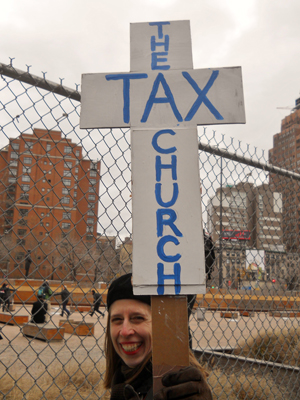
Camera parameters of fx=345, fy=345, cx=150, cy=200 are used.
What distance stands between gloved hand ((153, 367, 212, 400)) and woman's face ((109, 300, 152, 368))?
1.71 feet

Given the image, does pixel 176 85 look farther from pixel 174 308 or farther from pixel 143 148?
pixel 174 308

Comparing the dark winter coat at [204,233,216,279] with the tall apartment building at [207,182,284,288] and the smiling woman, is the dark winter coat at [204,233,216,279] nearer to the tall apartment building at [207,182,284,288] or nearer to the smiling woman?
the tall apartment building at [207,182,284,288]

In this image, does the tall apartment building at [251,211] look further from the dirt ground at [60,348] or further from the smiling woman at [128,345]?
the smiling woman at [128,345]

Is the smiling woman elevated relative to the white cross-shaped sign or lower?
lower

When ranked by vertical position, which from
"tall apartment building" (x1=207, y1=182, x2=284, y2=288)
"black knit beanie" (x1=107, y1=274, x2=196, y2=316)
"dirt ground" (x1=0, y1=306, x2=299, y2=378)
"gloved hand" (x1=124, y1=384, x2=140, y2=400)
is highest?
"tall apartment building" (x1=207, y1=182, x2=284, y2=288)

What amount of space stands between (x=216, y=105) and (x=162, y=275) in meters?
0.79

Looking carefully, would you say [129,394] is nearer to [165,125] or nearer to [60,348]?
[165,125]

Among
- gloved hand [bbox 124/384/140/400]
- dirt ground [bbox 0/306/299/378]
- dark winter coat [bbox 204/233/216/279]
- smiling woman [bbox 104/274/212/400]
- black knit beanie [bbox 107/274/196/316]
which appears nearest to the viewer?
gloved hand [bbox 124/384/140/400]

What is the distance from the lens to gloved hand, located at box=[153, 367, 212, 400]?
1155 millimetres

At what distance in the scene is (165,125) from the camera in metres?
1.46

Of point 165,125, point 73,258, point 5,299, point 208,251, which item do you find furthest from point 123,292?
point 5,299

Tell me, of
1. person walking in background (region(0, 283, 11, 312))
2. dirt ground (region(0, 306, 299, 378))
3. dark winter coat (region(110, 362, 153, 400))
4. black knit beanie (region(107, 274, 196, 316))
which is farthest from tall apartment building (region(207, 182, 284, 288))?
person walking in background (region(0, 283, 11, 312))

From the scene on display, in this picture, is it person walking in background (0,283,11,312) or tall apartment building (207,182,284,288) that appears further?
tall apartment building (207,182,284,288)

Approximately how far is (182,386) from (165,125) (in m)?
0.99
